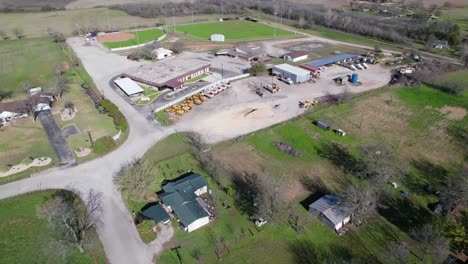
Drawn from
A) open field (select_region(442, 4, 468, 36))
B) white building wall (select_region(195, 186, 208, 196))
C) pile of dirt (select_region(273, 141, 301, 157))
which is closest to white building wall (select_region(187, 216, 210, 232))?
white building wall (select_region(195, 186, 208, 196))

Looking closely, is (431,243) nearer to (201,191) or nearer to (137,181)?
(201,191)

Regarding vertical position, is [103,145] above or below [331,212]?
below

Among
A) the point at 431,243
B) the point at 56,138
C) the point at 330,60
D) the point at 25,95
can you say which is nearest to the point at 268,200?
the point at 431,243

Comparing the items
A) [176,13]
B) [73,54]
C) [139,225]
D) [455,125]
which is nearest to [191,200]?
[139,225]

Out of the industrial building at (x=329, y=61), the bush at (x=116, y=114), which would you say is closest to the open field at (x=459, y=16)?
the industrial building at (x=329, y=61)

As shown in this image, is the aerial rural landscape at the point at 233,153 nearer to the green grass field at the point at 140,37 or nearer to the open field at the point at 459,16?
the green grass field at the point at 140,37

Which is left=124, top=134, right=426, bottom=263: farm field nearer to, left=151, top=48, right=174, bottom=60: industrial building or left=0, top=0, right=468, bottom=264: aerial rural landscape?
left=0, top=0, right=468, bottom=264: aerial rural landscape
